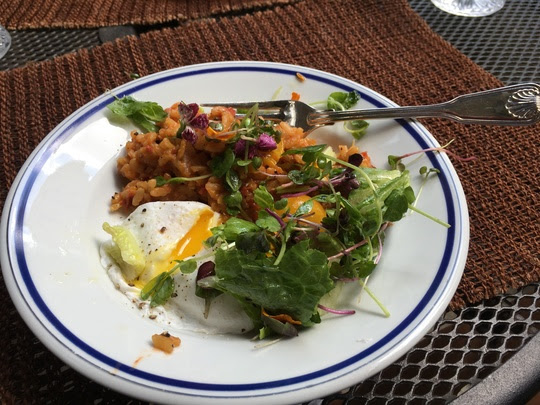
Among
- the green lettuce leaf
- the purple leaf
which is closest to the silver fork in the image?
the purple leaf

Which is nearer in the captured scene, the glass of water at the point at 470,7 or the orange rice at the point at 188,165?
the orange rice at the point at 188,165

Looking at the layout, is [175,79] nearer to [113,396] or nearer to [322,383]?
[113,396]

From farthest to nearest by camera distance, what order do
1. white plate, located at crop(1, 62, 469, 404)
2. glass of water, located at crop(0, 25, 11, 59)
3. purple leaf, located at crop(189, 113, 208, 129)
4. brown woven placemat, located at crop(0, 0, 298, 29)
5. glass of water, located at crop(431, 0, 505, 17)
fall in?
glass of water, located at crop(431, 0, 505, 17), brown woven placemat, located at crop(0, 0, 298, 29), glass of water, located at crop(0, 25, 11, 59), purple leaf, located at crop(189, 113, 208, 129), white plate, located at crop(1, 62, 469, 404)

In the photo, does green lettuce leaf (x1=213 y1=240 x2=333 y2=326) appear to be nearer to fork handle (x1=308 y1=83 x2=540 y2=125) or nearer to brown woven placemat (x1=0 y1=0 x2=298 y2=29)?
fork handle (x1=308 y1=83 x2=540 y2=125)

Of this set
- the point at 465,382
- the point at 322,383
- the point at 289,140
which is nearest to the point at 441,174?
the point at 289,140

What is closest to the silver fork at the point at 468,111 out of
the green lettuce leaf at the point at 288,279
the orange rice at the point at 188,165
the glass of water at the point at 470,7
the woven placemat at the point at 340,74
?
the orange rice at the point at 188,165

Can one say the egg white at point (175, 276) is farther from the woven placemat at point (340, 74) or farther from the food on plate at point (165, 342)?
the woven placemat at point (340, 74)
